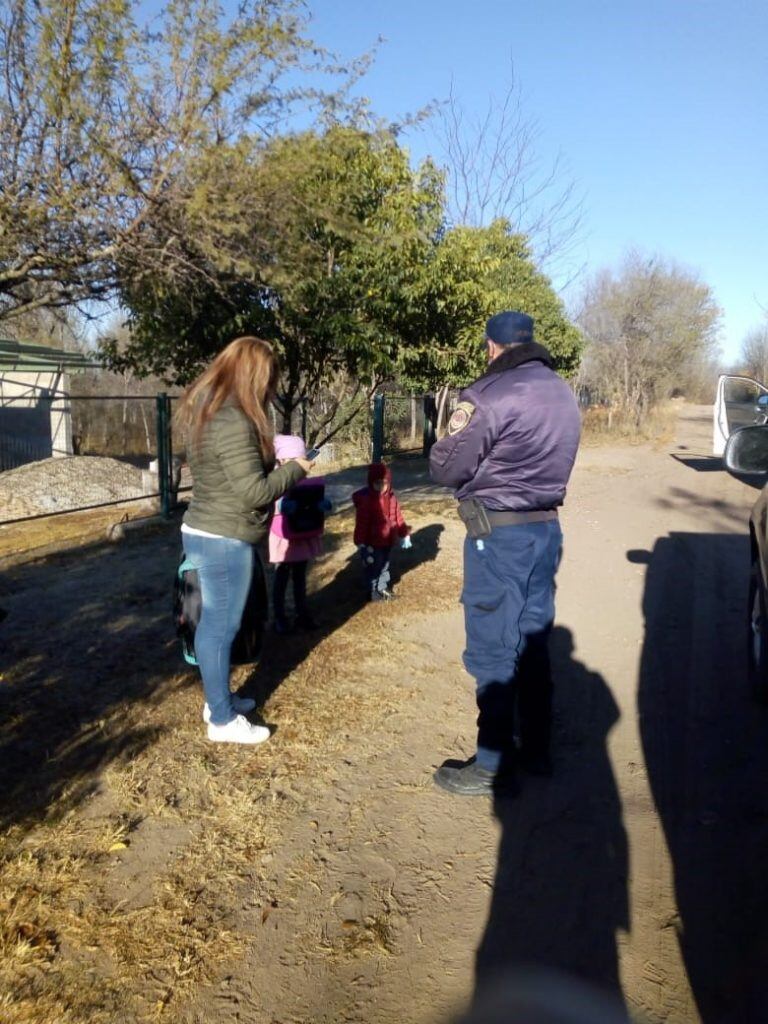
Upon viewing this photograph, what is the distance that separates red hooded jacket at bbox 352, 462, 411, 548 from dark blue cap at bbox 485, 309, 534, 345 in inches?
104

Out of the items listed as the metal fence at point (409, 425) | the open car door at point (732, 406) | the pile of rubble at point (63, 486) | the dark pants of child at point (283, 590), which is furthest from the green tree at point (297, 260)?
the metal fence at point (409, 425)

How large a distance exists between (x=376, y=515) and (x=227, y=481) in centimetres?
264

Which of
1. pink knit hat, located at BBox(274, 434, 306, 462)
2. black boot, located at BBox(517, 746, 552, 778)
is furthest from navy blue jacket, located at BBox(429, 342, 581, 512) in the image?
pink knit hat, located at BBox(274, 434, 306, 462)

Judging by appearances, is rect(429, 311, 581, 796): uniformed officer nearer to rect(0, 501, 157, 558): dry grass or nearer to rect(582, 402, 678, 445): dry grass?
rect(0, 501, 157, 558): dry grass

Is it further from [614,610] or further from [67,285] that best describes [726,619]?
[67,285]

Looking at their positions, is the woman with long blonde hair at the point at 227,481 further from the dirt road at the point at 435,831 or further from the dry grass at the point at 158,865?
the dirt road at the point at 435,831

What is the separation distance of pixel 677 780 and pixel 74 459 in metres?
13.1

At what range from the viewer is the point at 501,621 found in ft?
10.5

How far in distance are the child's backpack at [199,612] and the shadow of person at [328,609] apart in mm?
629

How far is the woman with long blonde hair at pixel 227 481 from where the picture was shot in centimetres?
328

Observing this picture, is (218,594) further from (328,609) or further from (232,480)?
(328,609)

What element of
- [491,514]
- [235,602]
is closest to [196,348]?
[235,602]

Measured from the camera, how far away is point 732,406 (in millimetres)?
15508

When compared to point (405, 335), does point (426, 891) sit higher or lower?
lower
